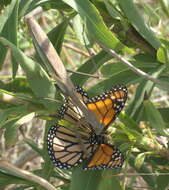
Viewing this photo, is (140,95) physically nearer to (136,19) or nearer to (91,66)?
(91,66)

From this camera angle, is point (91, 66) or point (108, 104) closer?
point (108, 104)

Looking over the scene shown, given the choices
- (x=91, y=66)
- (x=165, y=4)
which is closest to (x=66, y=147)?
(x=91, y=66)

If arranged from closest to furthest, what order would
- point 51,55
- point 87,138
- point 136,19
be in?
point 51,55 → point 136,19 → point 87,138

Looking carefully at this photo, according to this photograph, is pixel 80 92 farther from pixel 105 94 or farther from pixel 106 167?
pixel 106 167

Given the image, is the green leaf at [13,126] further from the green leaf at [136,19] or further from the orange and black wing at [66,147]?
the green leaf at [136,19]

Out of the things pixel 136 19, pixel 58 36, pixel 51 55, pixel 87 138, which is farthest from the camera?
pixel 58 36

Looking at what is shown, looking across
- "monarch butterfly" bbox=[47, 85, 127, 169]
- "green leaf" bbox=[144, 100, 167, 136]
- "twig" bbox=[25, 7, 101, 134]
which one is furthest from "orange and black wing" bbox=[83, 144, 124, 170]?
"twig" bbox=[25, 7, 101, 134]
